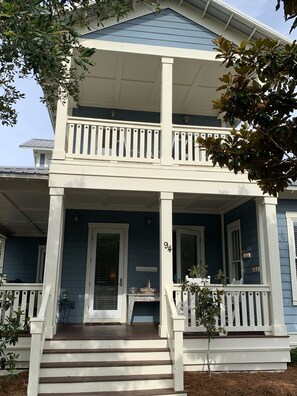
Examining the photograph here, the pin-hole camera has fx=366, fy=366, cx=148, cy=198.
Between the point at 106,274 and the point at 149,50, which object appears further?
the point at 106,274

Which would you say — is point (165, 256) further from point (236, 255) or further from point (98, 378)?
point (236, 255)

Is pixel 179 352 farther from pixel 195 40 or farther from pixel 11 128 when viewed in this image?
pixel 195 40

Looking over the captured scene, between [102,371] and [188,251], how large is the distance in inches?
188

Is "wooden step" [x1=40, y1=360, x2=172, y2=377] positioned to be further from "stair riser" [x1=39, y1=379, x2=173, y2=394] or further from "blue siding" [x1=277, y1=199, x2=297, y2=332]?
"blue siding" [x1=277, y1=199, x2=297, y2=332]

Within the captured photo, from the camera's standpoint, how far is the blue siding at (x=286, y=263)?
8.39 meters

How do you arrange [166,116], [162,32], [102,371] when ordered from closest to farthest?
[102,371] < [166,116] < [162,32]

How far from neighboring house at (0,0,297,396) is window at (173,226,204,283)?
0.11 ft

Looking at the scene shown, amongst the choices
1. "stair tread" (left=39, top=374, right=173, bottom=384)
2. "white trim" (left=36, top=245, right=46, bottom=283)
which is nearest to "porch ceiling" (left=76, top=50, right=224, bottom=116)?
"stair tread" (left=39, top=374, right=173, bottom=384)

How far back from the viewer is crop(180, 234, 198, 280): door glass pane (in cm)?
997

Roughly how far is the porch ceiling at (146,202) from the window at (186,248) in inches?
22.8

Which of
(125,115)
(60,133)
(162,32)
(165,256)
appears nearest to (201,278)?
(165,256)

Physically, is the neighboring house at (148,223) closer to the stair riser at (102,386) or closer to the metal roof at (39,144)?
the stair riser at (102,386)

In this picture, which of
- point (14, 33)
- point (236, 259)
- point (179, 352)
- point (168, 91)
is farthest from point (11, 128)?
point (236, 259)

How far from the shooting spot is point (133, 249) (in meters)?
9.70
